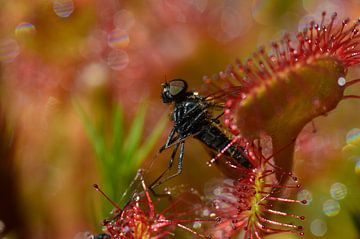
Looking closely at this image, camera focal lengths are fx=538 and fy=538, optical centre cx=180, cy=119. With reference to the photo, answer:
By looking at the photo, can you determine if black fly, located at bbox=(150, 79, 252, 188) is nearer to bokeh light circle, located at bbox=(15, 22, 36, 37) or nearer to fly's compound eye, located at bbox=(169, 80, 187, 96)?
fly's compound eye, located at bbox=(169, 80, 187, 96)

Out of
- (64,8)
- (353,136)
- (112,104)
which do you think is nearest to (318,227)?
(353,136)

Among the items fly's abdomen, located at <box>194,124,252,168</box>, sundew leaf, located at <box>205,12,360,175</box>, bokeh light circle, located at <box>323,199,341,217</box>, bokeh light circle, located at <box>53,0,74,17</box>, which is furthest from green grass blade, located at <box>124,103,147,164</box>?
bokeh light circle, located at <box>323,199,341,217</box>

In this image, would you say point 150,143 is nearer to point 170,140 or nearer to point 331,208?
point 170,140

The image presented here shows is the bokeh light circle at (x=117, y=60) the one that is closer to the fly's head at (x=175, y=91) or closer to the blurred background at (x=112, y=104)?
the blurred background at (x=112, y=104)

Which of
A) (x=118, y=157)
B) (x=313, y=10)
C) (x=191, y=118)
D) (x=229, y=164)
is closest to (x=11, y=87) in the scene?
(x=118, y=157)

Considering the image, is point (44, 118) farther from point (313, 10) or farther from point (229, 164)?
point (313, 10)

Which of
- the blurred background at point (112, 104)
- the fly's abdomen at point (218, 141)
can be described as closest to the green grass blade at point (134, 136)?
the blurred background at point (112, 104)
